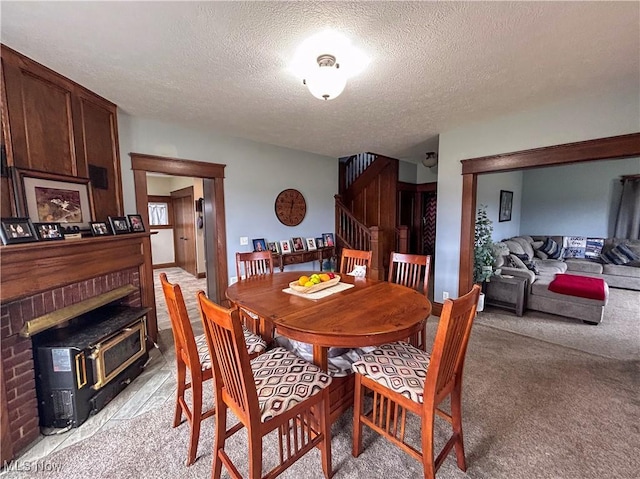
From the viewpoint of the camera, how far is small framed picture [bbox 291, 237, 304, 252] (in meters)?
4.44

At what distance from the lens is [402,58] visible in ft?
6.04

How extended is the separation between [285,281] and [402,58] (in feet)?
6.20

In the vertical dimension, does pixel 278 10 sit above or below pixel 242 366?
above

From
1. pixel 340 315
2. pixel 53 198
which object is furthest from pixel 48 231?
pixel 340 315

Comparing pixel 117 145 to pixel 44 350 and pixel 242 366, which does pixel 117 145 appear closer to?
pixel 44 350

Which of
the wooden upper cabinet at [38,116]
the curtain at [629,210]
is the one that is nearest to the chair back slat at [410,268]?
the wooden upper cabinet at [38,116]

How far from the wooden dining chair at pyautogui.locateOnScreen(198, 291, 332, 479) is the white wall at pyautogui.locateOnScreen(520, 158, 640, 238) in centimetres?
664

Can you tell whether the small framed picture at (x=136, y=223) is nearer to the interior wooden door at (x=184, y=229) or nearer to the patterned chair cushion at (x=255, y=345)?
the patterned chair cushion at (x=255, y=345)

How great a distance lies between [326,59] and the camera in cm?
174

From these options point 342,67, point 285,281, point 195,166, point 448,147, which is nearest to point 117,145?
point 195,166

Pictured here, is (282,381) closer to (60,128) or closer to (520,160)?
(60,128)

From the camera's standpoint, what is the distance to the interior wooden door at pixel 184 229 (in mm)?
6281

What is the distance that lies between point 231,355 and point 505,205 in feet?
21.8

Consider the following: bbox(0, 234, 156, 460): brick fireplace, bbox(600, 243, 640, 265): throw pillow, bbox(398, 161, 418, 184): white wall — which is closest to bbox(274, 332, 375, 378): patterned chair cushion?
bbox(0, 234, 156, 460): brick fireplace
